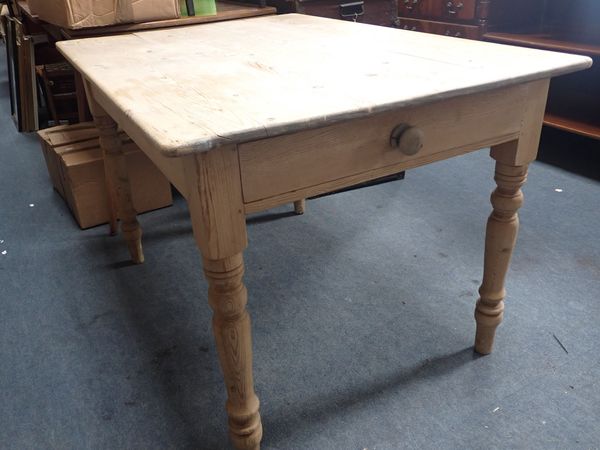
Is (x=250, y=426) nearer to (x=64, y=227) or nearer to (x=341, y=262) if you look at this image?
(x=341, y=262)

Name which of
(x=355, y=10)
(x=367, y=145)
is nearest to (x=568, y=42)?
(x=355, y=10)

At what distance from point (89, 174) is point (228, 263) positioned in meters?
1.21

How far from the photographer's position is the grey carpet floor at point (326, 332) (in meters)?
1.06

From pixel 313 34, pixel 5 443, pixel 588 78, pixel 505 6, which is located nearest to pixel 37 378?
pixel 5 443

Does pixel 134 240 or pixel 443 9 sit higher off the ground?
pixel 443 9

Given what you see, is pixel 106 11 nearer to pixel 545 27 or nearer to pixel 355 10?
pixel 355 10

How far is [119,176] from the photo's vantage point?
5.11 feet

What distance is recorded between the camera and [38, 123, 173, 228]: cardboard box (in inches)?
71.0

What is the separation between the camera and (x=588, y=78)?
2.59 meters

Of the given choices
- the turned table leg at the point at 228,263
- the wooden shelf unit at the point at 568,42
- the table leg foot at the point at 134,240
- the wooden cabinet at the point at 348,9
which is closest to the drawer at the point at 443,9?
the wooden shelf unit at the point at 568,42

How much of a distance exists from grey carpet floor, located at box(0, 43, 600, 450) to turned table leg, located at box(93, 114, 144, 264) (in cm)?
9

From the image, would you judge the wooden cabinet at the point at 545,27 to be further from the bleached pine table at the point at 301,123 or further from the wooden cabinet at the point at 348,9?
the bleached pine table at the point at 301,123

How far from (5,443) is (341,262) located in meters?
0.94

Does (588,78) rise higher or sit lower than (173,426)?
higher
